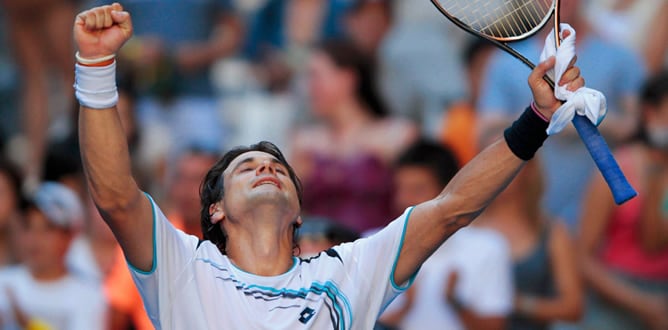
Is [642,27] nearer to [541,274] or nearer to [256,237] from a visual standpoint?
[541,274]

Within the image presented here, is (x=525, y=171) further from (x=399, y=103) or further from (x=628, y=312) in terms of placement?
(x=399, y=103)

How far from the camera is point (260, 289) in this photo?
4602 millimetres

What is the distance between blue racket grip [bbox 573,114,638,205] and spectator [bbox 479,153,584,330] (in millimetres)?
2987

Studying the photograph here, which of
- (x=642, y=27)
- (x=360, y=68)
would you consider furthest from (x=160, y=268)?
(x=642, y=27)

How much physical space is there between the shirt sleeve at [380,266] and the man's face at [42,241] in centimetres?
355

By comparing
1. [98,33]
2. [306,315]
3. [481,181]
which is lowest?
[306,315]

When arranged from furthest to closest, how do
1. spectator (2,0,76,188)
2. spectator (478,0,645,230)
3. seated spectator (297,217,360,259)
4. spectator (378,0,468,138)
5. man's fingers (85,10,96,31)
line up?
spectator (2,0,76,188) → spectator (378,0,468,138) → spectator (478,0,645,230) → seated spectator (297,217,360,259) → man's fingers (85,10,96,31)

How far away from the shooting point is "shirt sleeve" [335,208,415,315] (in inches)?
187

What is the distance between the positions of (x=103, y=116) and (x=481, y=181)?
127 cm

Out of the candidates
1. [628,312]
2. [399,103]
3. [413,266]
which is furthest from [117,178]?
[399,103]

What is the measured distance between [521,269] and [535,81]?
9.85 ft

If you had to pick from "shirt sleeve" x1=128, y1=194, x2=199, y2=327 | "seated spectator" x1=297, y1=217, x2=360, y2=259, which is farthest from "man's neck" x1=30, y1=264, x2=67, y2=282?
"shirt sleeve" x1=128, y1=194, x2=199, y2=327

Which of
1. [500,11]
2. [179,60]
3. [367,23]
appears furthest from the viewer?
[179,60]

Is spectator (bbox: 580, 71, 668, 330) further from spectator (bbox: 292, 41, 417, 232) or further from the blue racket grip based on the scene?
the blue racket grip
